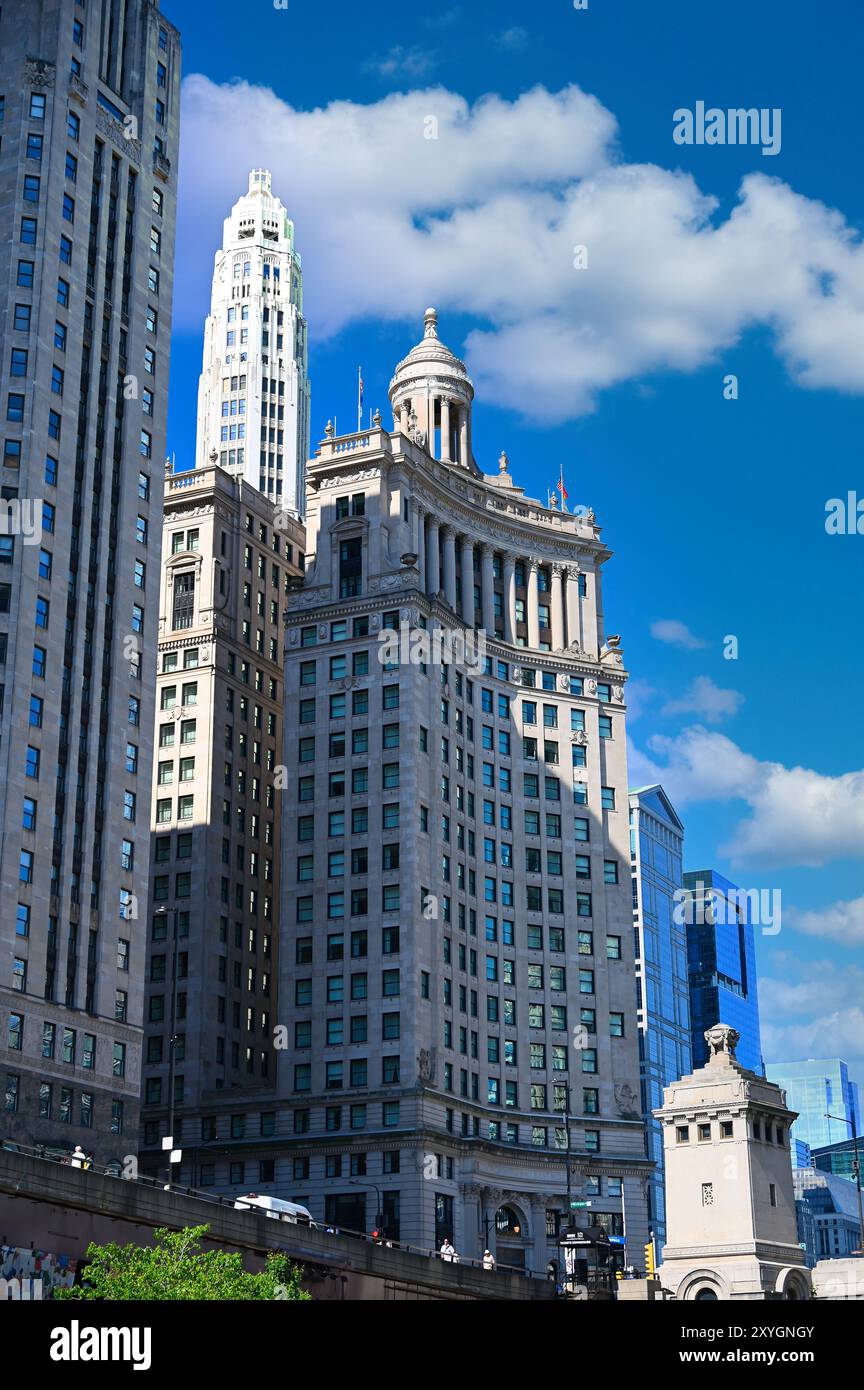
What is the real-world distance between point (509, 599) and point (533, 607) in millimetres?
2778

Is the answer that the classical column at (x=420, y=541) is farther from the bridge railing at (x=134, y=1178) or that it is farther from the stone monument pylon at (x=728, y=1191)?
the stone monument pylon at (x=728, y=1191)

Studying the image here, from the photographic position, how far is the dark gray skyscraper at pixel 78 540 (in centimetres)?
8844

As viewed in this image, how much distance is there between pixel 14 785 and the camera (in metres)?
87.8

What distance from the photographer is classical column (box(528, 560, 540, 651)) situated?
468 ft

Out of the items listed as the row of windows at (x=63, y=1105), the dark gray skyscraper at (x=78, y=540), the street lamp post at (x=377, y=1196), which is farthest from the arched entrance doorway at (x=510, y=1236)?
the row of windows at (x=63, y=1105)

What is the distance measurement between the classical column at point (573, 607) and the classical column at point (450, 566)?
12.5 m

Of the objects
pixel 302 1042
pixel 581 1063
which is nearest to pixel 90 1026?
pixel 302 1042

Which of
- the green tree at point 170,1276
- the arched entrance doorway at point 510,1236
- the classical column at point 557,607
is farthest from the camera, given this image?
the classical column at point 557,607

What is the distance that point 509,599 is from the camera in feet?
465

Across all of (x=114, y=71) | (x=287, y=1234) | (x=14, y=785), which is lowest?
(x=287, y=1234)

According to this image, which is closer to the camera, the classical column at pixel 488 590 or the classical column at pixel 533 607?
the classical column at pixel 488 590

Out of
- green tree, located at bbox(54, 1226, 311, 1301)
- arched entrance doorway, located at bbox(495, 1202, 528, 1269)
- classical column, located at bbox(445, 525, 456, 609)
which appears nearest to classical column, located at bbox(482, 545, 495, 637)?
classical column, located at bbox(445, 525, 456, 609)

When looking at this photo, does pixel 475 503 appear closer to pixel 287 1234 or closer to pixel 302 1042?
pixel 302 1042
